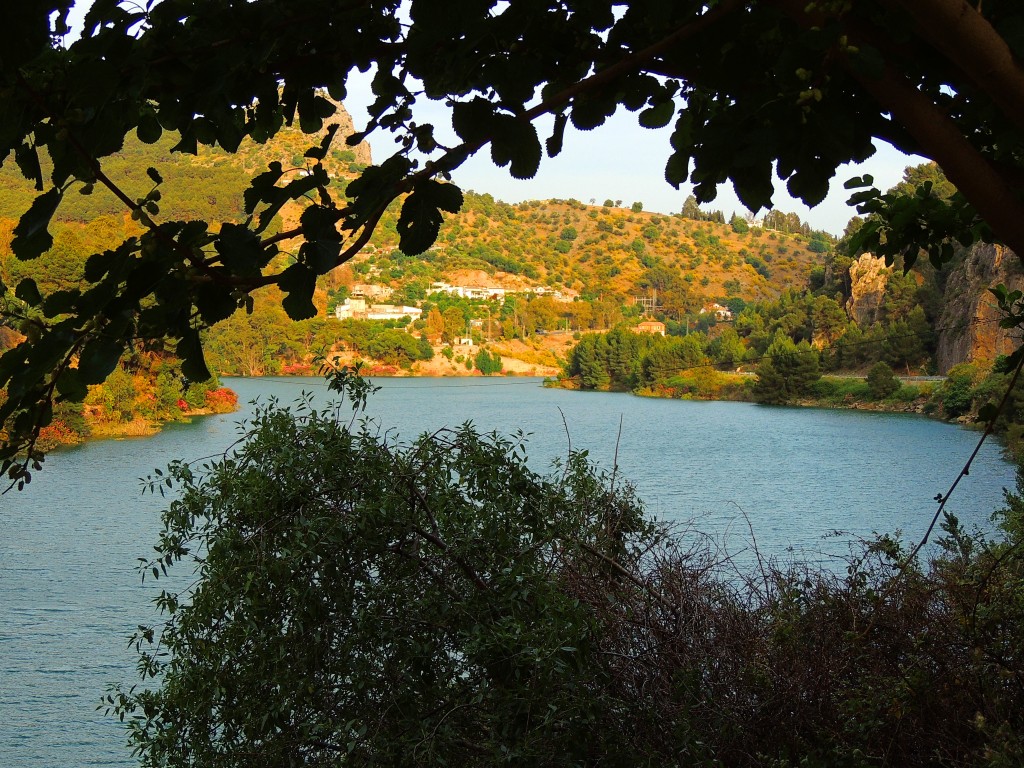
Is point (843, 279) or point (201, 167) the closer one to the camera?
point (843, 279)

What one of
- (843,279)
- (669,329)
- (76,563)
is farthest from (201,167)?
(76,563)

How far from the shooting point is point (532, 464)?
13398 millimetres

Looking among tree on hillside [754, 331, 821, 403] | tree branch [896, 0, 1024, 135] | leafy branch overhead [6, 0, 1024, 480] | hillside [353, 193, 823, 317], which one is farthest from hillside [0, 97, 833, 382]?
tree branch [896, 0, 1024, 135]

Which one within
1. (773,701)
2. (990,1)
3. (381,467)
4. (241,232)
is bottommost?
(773,701)

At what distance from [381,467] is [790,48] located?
8.46ft

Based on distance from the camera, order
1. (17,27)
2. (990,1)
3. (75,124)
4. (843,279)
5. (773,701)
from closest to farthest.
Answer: (17,27)
(75,124)
(990,1)
(773,701)
(843,279)

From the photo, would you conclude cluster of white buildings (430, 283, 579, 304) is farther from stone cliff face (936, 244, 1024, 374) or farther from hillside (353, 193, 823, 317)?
stone cliff face (936, 244, 1024, 374)

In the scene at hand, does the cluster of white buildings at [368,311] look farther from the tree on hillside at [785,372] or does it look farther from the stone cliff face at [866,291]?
the stone cliff face at [866,291]

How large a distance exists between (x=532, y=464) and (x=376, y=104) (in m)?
12.0

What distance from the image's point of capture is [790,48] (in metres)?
1.31

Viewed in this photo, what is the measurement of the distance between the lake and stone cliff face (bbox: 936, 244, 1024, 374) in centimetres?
338

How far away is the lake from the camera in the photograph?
7961 mm

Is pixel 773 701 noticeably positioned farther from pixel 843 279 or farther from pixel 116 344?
pixel 843 279

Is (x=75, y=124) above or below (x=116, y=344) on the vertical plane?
above
